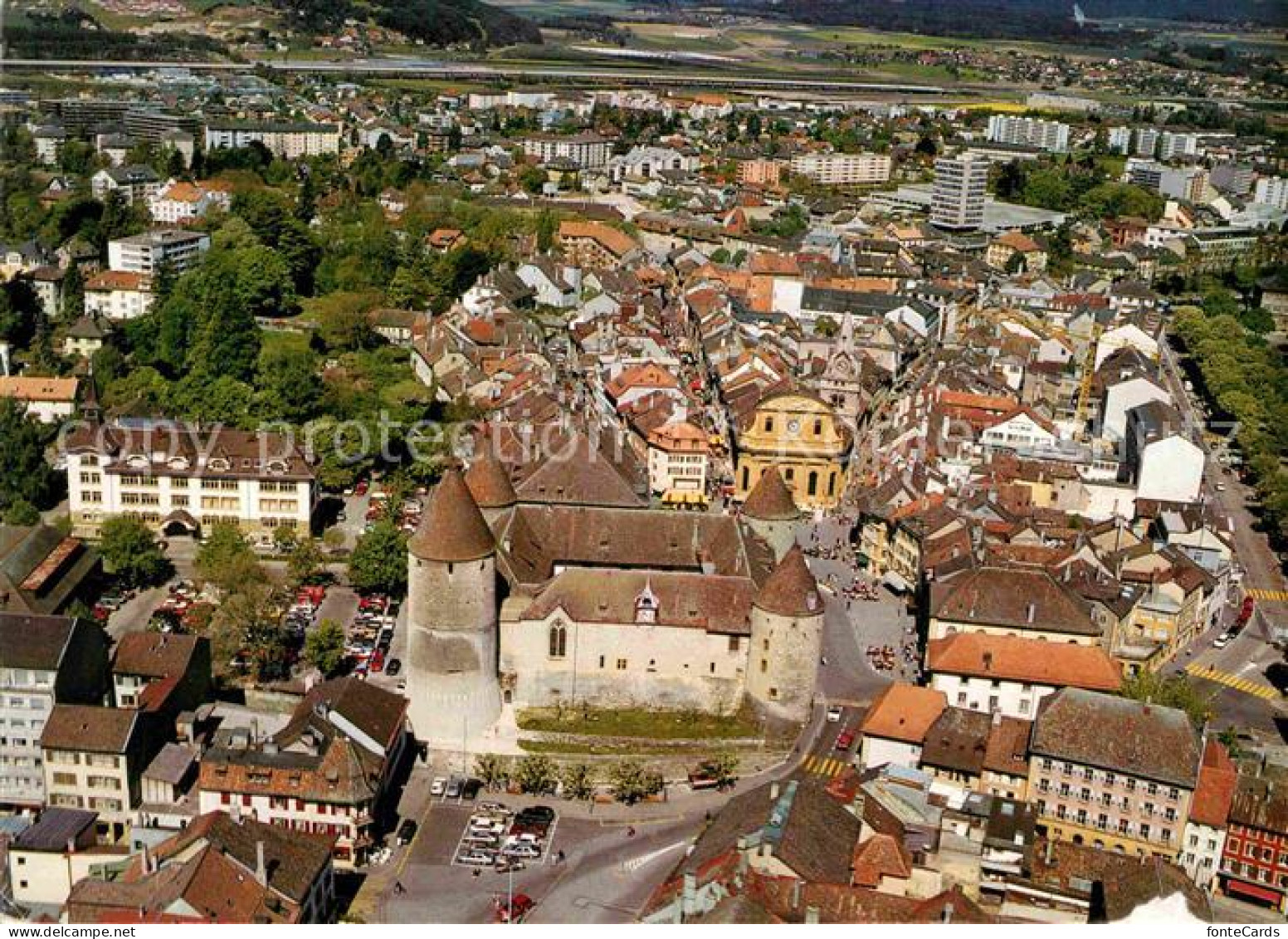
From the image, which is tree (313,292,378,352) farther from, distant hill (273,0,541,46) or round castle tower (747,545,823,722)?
distant hill (273,0,541,46)

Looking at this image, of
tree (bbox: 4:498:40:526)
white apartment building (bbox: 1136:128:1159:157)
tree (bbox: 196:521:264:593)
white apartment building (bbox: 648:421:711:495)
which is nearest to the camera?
tree (bbox: 196:521:264:593)

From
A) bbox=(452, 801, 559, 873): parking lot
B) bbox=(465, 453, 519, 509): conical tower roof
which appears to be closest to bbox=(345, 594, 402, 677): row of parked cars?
bbox=(465, 453, 519, 509): conical tower roof

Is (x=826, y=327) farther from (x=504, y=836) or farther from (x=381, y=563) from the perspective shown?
(x=504, y=836)

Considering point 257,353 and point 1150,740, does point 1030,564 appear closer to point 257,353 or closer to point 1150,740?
point 1150,740

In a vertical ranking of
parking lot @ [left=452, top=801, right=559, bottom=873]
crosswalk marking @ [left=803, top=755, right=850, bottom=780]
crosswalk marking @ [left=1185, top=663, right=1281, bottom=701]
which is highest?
crosswalk marking @ [left=803, top=755, right=850, bottom=780]

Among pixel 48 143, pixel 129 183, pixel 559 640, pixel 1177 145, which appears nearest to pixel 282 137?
pixel 48 143

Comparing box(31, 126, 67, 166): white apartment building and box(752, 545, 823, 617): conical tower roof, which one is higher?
box(31, 126, 67, 166): white apartment building

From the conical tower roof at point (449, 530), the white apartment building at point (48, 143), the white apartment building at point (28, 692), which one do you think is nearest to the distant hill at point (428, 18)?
the white apartment building at point (48, 143)
